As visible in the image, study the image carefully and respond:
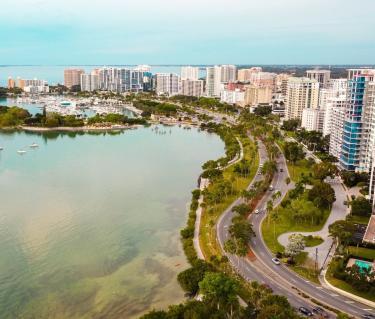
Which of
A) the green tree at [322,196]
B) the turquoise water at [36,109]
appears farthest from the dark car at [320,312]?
the turquoise water at [36,109]

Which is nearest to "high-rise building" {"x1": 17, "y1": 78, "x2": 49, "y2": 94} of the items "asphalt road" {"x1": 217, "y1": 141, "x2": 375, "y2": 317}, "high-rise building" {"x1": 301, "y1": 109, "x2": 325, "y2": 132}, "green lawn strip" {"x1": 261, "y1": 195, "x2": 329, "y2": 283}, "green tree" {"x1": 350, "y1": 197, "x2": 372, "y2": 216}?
"high-rise building" {"x1": 301, "y1": 109, "x2": 325, "y2": 132}

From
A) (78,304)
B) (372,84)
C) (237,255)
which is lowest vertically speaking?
(78,304)

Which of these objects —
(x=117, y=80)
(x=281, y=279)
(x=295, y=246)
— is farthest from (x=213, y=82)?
(x=281, y=279)

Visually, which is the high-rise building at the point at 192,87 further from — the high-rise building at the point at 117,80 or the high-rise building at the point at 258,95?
the high-rise building at the point at 258,95

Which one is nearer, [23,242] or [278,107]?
[23,242]

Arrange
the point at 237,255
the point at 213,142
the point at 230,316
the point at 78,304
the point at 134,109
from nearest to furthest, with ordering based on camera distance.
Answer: the point at 230,316 < the point at 78,304 < the point at 237,255 < the point at 213,142 < the point at 134,109

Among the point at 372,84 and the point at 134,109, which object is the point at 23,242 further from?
the point at 134,109

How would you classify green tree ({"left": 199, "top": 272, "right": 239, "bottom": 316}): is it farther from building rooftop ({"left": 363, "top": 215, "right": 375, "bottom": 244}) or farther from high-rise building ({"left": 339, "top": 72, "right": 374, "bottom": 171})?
high-rise building ({"left": 339, "top": 72, "right": 374, "bottom": 171})

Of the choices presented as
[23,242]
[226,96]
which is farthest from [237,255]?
[226,96]

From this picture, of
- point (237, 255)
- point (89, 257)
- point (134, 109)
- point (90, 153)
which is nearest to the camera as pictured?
point (237, 255)
